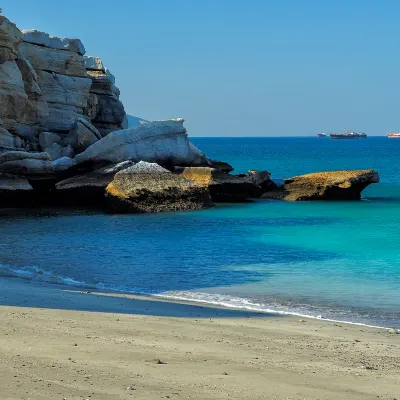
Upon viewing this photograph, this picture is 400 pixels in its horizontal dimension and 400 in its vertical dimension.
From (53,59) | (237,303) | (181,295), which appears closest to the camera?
(237,303)

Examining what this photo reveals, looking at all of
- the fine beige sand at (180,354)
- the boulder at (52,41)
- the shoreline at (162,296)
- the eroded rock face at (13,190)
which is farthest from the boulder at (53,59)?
the fine beige sand at (180,354)

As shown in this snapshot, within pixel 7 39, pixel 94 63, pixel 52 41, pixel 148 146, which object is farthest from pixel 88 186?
pixel 94 63

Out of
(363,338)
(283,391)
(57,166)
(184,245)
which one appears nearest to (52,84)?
(57,166)

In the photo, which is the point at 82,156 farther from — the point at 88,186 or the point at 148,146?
the point at 148,146

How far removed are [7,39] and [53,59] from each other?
5.70 meters

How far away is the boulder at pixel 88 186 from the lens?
34.2 metres

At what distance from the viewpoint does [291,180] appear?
4084 cm

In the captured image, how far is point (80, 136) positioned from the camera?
40.5 metres

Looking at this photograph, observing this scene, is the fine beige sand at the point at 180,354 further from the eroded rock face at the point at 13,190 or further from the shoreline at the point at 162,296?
the eroded rock face at the point at 13,190

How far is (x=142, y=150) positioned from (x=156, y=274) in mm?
20867

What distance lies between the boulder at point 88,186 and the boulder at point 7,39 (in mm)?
7944

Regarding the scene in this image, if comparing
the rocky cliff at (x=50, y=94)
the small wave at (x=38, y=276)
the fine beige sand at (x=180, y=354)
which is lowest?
the small wave at (x=38, y=276)

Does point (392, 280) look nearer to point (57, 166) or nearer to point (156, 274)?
point (156, 274)

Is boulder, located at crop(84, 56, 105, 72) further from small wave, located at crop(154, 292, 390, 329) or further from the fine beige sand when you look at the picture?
the fine beige sand
